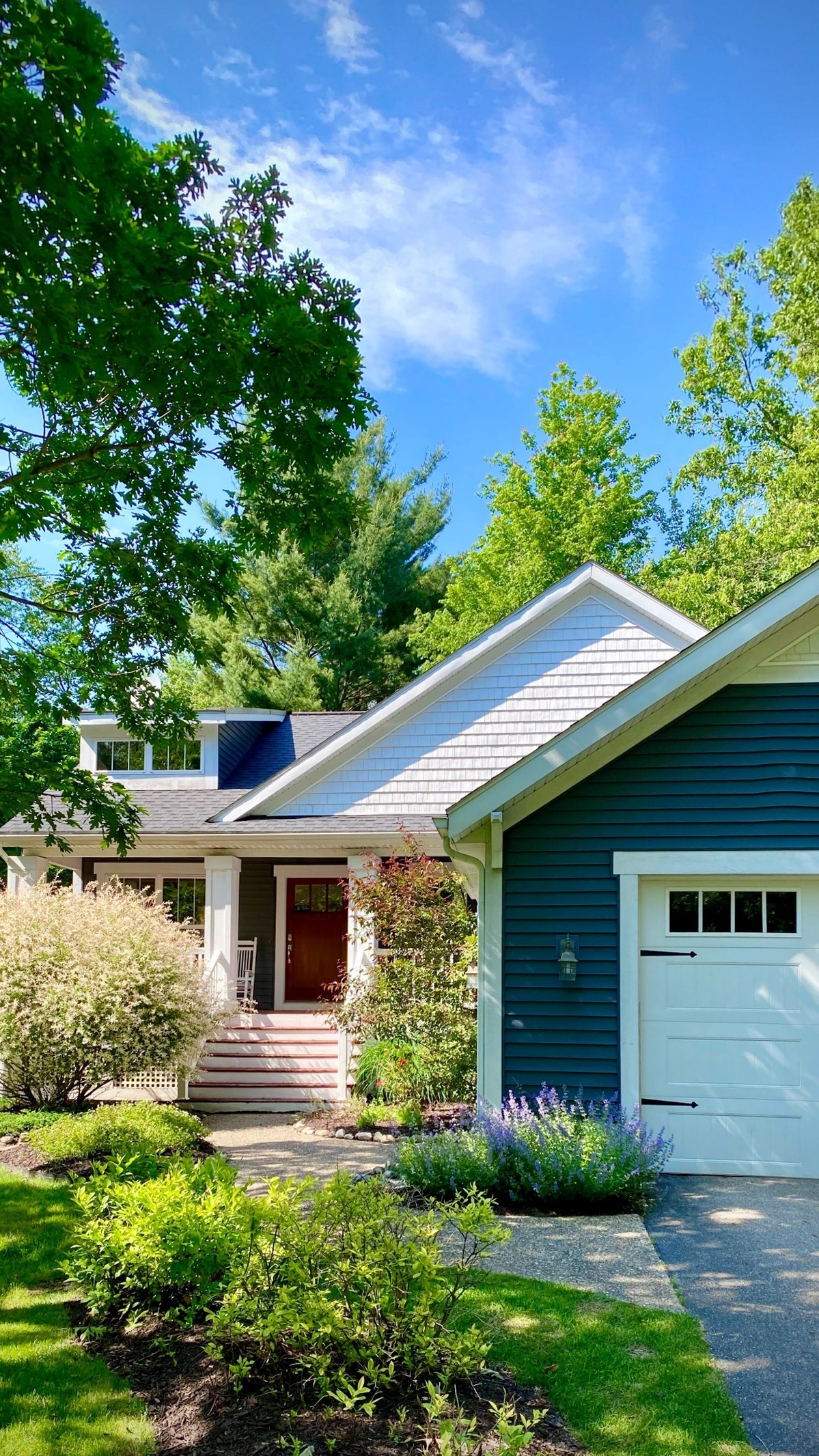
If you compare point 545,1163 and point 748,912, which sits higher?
point 748,912

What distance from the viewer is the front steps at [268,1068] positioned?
11.1m

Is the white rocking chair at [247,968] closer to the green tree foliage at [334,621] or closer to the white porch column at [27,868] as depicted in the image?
the white porch column at [27,868]

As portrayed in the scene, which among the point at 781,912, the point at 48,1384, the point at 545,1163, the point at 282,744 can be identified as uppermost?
the point at 282,744

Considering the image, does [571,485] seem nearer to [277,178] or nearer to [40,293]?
[277,178]

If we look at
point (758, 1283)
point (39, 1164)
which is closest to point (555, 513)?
point (39, 1164)

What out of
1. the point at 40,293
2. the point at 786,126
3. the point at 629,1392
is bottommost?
the point at 629,1392

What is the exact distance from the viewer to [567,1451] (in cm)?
332

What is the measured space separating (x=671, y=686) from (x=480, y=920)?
2.32m

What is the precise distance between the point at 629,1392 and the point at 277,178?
6.01 m

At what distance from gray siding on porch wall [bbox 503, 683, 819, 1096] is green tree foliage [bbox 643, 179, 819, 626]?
12.9 meters

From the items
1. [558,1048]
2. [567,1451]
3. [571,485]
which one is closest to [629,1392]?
[567,1451]

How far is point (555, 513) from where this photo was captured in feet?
84.2

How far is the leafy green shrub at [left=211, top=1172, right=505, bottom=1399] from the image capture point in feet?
11.8

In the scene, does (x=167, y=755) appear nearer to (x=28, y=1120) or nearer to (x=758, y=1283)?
(x=28, y=1120)
